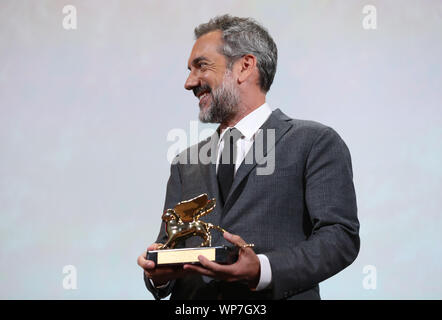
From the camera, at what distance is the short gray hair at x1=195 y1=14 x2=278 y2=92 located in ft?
5.02

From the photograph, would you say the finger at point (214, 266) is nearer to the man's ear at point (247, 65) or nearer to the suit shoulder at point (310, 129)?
the suit shoulder at point (310, 129)

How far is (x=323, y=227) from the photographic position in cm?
118

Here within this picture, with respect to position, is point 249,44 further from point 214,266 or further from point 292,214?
point 214,266

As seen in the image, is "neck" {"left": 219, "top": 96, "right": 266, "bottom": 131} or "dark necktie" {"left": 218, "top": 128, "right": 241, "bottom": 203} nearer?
"dark necktie" {"left": 218, "top": 128, "right": 241, "bottom": 203}

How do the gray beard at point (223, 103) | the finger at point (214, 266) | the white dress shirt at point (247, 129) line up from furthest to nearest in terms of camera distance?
1. the gray beard at point (223, 103)
2. the white dress shirt at point (247, 129)
3. the finger at point (214, 266)

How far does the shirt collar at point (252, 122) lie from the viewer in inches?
56.1

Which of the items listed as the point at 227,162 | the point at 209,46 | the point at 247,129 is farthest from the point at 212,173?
the point at 209,46

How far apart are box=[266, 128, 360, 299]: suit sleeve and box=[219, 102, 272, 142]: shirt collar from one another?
19 cm

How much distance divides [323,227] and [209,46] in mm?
632

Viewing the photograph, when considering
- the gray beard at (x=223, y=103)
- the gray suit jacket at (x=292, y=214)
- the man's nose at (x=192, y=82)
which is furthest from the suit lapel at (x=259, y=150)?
the man's nose at (x=192, y=82)

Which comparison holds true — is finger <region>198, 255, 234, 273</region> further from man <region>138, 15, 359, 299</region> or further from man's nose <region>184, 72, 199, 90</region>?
man's nose <region>184, 72, 199, 90</region>

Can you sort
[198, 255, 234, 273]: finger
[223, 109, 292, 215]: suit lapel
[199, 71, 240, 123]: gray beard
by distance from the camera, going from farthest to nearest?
[199, 71, 240, 123]: gray beard
[223, 109, 292, 215]: suit lapel
[198, 255, 234, 273]: finger

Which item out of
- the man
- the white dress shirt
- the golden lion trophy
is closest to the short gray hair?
the man
